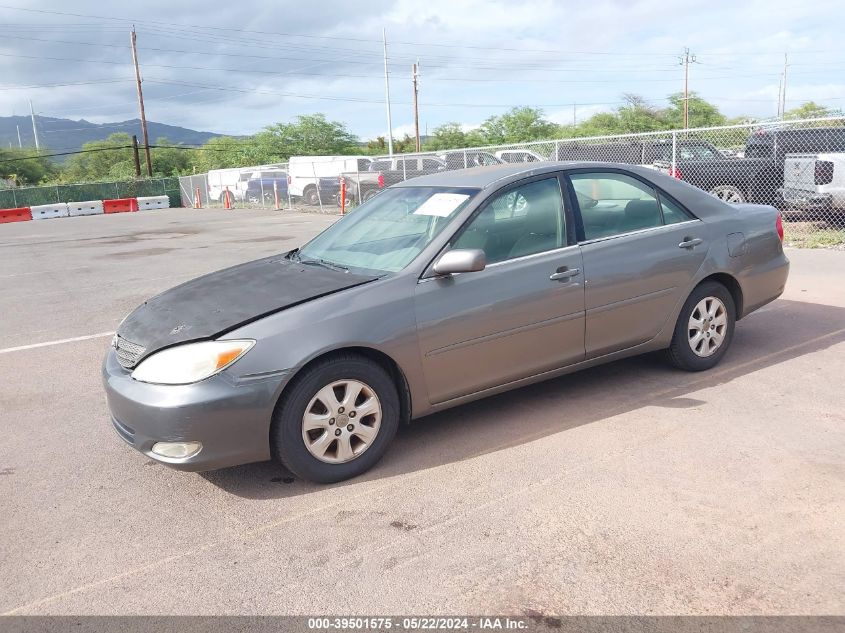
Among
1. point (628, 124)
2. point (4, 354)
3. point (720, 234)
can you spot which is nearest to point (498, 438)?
point (720, 234)

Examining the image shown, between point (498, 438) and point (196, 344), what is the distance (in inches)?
69.0

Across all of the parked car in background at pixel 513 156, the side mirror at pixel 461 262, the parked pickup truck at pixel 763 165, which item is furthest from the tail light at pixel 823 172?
the side mirror at pixel 461 262

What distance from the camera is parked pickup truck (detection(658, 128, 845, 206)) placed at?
13.5 meters

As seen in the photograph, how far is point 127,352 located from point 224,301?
1.82ft

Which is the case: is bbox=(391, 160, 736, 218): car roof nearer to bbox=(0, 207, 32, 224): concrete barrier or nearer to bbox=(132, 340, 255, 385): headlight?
bbox=(132, 340, 255, 385): headlight

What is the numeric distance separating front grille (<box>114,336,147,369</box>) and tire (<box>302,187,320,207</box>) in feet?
75.8

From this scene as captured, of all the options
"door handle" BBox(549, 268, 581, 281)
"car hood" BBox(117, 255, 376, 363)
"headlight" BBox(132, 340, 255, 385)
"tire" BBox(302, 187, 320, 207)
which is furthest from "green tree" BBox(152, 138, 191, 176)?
"headlight" BBox(132, 340, 255, 385)

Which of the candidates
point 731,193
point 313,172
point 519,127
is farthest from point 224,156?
point 731,193

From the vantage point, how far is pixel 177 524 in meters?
3.36

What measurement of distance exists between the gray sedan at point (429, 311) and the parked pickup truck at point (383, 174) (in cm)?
1641

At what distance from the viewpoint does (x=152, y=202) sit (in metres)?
39.3

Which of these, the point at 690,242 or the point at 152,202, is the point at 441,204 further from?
the point at 152,202

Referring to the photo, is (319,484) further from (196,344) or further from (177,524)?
(196,344)

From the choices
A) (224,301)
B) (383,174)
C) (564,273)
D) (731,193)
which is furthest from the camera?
(383,174)
